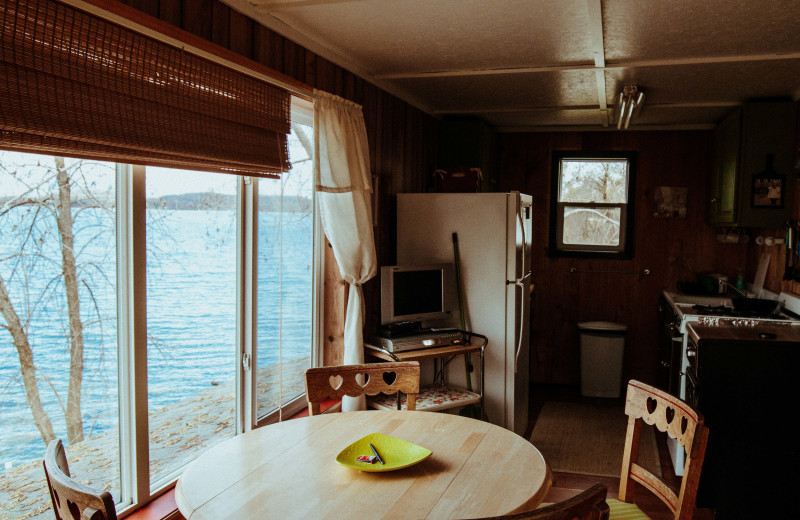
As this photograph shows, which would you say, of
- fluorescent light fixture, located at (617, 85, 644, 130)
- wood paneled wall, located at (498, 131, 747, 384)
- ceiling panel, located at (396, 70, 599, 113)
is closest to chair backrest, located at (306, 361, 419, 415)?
ceiling panel, located at (396, 70, 599, 113)

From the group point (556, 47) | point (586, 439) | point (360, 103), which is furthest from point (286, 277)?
point (586, 439)

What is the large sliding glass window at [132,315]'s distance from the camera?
171cm

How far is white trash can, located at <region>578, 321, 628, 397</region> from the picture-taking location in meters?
5.24

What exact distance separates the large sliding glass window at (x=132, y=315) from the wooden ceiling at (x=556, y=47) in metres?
0.64

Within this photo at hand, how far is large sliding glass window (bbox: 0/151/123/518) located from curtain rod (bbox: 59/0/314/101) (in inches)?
16.7

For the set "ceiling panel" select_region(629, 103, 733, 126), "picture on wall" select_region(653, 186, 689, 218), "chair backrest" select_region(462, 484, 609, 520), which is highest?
"ceiling panel" select_region(629, 103, 733, 126)

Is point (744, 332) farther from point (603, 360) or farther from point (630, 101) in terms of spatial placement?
point (603, 360)

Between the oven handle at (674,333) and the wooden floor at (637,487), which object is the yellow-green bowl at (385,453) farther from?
the oven handle at (674,333)

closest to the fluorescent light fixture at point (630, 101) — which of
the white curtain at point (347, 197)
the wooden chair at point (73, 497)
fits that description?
the white curtain at point (347, 197)

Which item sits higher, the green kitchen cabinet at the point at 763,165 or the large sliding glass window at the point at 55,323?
the green kitchen cabinet at the point at 763,165

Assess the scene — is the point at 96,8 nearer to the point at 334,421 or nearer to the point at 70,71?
the point at 70,71

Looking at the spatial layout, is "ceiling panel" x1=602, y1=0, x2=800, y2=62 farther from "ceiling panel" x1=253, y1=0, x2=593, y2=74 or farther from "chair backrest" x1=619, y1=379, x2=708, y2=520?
"chair backrest" x1=619, y1=379, x2=708, y2=520

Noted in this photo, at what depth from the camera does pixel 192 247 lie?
7.96ft

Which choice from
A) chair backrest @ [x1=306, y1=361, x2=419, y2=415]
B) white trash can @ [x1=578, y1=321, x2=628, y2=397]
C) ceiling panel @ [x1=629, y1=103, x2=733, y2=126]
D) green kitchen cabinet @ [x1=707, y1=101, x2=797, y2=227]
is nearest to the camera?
chair backrest @ [x1=306, y1=361, x2=419, y2=415]
